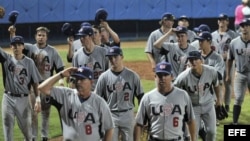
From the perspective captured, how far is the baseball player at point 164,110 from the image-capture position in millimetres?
6129

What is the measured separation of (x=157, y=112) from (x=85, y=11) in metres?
20.0

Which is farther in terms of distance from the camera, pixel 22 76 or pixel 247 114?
pixel 247 114

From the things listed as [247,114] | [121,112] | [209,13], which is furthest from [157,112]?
[209,13]

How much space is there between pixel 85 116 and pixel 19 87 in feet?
8.76

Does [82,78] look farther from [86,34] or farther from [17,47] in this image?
[17,47]

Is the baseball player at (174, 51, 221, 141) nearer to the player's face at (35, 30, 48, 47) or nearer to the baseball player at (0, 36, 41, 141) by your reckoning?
the baseball player at (0, 36, 41, 141)

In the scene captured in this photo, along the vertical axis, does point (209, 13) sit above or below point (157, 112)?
above

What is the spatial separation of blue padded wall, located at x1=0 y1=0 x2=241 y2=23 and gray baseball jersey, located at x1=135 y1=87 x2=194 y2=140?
61.9ft

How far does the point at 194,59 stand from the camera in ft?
24.8

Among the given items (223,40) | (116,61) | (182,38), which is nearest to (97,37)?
(182,38)

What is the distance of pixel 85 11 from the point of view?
25.7m

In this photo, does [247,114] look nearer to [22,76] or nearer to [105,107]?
[22,76]

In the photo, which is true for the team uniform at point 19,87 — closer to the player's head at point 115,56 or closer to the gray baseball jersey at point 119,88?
the gray baseball jersey at point 119,88

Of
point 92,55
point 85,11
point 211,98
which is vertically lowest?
point 211,98
